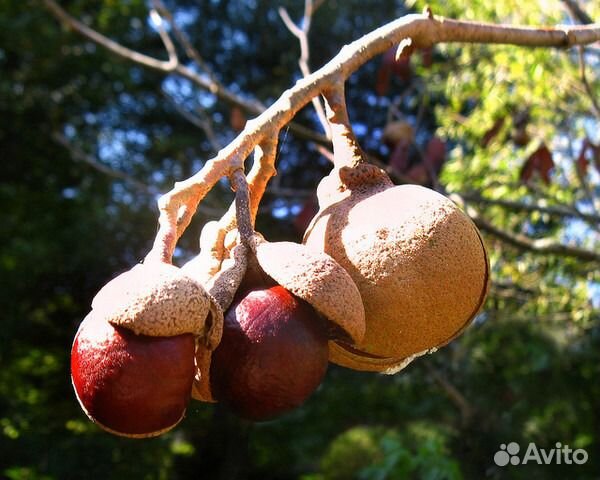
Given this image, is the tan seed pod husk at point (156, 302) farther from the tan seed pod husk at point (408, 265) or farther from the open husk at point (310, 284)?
the tan seed pod husk at point (408, 265)

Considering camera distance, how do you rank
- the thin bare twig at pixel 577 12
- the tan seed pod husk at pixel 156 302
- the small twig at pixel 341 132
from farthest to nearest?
the thin bare twig at pixel 577 12 < the small twig at pixel 341 132 < the tan seed pod husk at pixel 156 302

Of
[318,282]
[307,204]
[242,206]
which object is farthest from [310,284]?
[307,204]

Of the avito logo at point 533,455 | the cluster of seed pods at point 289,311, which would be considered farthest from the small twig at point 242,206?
the avito logo at point 533,455

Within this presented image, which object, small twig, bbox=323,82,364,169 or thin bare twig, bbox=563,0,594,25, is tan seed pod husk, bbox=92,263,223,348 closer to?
small twig, bbox=323,82,364,169

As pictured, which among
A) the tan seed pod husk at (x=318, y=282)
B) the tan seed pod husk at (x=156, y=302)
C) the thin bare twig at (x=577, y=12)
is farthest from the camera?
the thin bare twig at (x=577, y=12)

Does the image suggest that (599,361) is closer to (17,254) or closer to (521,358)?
(521,358)

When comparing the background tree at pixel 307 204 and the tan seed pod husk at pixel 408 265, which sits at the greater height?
the tan seed pod husk at pixel 408 265
